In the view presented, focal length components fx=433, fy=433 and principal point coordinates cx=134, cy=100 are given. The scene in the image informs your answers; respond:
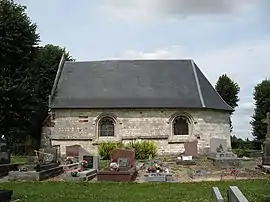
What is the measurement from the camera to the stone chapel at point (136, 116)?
27203 mm

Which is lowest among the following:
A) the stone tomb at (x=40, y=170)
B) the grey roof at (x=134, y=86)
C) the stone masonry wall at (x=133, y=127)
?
the stone tomb at (x=40, y=170)

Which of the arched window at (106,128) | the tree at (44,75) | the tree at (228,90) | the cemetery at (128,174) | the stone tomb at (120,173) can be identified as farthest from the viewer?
the tree at (228,90)

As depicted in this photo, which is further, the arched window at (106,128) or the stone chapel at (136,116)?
the arched window at (106,128)

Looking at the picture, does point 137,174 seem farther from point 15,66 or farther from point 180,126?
point 15,66

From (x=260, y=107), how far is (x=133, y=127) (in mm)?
18418

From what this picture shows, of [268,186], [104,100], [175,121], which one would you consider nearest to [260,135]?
[175,121]

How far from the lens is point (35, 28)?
2564cm

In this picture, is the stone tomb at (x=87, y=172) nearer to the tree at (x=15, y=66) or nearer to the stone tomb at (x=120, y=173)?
the stone tomb at (x=120, y=173)

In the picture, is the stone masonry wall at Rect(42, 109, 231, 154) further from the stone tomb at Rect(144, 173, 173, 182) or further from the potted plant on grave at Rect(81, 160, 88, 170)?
the stone tomb at Rect(144, 173, 173, 182)

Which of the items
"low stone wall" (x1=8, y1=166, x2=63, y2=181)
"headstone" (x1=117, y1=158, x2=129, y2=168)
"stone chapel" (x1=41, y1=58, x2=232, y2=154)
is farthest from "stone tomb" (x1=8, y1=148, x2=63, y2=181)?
"stone chapel" (x1=41, y1=58, x2=232, y2=154)

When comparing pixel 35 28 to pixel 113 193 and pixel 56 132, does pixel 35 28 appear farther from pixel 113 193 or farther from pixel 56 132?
pixel 113 193

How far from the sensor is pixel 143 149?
25.8 meters

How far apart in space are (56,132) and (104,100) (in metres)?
3.68

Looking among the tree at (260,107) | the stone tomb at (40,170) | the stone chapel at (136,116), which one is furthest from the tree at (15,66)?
the tree at (260,107)
